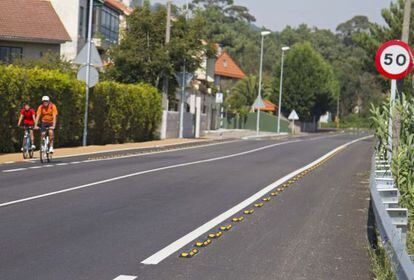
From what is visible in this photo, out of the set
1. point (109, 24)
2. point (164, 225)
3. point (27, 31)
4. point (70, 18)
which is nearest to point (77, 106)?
point (27, 31)

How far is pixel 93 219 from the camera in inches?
376

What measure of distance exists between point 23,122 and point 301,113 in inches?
2627

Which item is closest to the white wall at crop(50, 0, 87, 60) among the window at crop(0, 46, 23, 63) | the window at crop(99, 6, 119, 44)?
the window at crop(0, 46, 23, 63)

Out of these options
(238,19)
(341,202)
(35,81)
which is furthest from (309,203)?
(238,19)

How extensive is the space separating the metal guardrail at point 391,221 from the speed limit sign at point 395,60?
228 cm

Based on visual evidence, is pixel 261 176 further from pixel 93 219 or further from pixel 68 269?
pixel 68 269

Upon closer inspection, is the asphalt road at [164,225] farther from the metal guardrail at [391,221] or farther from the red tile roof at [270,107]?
the red tile roof at [270,107]

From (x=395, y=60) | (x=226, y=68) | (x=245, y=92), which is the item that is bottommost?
(x=395, y=60)

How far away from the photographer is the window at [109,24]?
4966 cm

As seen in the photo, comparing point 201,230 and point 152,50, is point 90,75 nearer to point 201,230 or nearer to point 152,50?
point 152,50

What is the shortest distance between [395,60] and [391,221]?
695 centimetres

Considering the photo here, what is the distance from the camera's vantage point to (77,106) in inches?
1038

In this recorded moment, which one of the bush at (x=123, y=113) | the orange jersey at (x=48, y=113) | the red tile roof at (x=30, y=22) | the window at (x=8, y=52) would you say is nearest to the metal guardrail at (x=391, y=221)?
the orange jersey at (x=48, y=113)

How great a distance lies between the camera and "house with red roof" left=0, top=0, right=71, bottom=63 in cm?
4159
